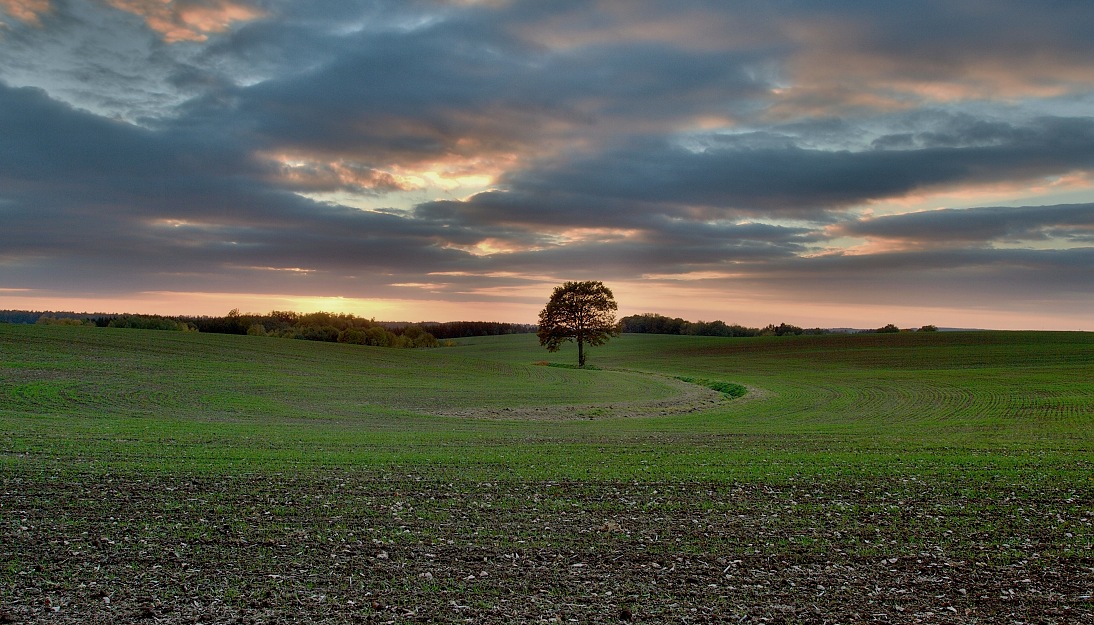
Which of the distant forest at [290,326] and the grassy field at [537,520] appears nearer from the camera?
the grassy field at [537,520]

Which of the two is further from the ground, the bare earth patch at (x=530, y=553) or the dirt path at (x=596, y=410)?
the bare earth patch at (x=530, y=553)

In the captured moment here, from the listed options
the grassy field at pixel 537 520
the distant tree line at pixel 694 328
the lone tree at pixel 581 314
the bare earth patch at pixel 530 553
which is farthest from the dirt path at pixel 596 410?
the distant tree line at pixel 694 328

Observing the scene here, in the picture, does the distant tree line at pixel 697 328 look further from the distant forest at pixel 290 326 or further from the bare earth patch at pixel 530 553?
the bare earth patch at pixel 530 553

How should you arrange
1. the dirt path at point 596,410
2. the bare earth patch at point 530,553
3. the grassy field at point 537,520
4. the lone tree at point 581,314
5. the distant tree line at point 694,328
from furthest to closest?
1. the distant tree line at point 694,328
2. the lone tree at point 581,314
3. the dirt path at point 596,410
4. the grassy field at point 537,520
5. the bare earth patch at point 530,553

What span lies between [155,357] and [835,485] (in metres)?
48.6

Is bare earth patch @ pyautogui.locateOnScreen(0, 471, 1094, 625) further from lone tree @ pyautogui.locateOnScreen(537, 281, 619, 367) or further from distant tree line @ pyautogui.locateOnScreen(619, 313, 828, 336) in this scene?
distant tree line @ pyautogui.locateOnScreen(619, 313, 828, 336)

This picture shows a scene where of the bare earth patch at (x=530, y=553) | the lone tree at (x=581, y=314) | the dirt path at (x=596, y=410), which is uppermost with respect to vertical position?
the lone tree at (x=581, y=314)

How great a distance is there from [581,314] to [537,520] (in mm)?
69779

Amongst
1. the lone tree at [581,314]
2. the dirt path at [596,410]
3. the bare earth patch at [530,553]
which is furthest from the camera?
the lone tree at [581,314]

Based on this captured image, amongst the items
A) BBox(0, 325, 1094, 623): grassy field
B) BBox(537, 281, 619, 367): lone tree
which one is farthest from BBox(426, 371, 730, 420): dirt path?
BBox(537, 281, 619, 367): lone tree

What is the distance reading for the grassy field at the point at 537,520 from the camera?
7.75 meters

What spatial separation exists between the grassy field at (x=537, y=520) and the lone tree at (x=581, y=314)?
52.7 metres

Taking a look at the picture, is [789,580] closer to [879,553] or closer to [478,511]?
[879,553]

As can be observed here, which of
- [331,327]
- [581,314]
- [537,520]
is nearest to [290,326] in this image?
[331,327]
